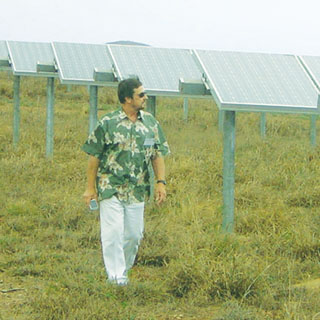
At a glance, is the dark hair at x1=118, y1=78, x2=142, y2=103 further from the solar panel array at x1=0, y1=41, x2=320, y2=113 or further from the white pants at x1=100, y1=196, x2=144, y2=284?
the solar panel array at x1=0, y1=41, x2=320, y2=113

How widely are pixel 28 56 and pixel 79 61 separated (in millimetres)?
3007

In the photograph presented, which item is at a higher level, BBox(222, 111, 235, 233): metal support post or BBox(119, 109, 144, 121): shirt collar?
BBox(119, 109, 144, 121): shirt collar

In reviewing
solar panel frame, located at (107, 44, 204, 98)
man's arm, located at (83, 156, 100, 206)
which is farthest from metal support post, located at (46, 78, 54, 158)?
man's arm, located at (83, 156, 100, 206)

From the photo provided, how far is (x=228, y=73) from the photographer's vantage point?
7.98 metres

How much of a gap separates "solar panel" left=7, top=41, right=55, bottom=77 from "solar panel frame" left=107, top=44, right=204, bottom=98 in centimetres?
257

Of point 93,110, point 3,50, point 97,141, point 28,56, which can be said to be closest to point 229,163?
point 97,141

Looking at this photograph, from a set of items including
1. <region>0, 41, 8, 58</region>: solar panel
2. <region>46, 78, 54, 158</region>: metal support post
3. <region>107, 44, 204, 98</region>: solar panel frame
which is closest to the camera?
<region>107, 44, 204, 98</region>: solar panel frame

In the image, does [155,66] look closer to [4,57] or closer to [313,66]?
[313,66]

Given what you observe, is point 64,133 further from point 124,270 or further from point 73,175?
point 124,270

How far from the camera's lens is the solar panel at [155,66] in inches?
387

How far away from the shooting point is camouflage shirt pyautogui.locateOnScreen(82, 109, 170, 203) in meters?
5.93

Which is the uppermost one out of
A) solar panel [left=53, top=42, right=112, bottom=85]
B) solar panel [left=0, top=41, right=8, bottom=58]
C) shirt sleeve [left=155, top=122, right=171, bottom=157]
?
solar panel [left=0, top=41, right=8, bottom=58]

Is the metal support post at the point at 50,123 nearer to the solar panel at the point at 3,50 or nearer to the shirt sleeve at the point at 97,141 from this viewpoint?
the solar panel at the point at 3,50

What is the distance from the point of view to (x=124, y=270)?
236 inches
